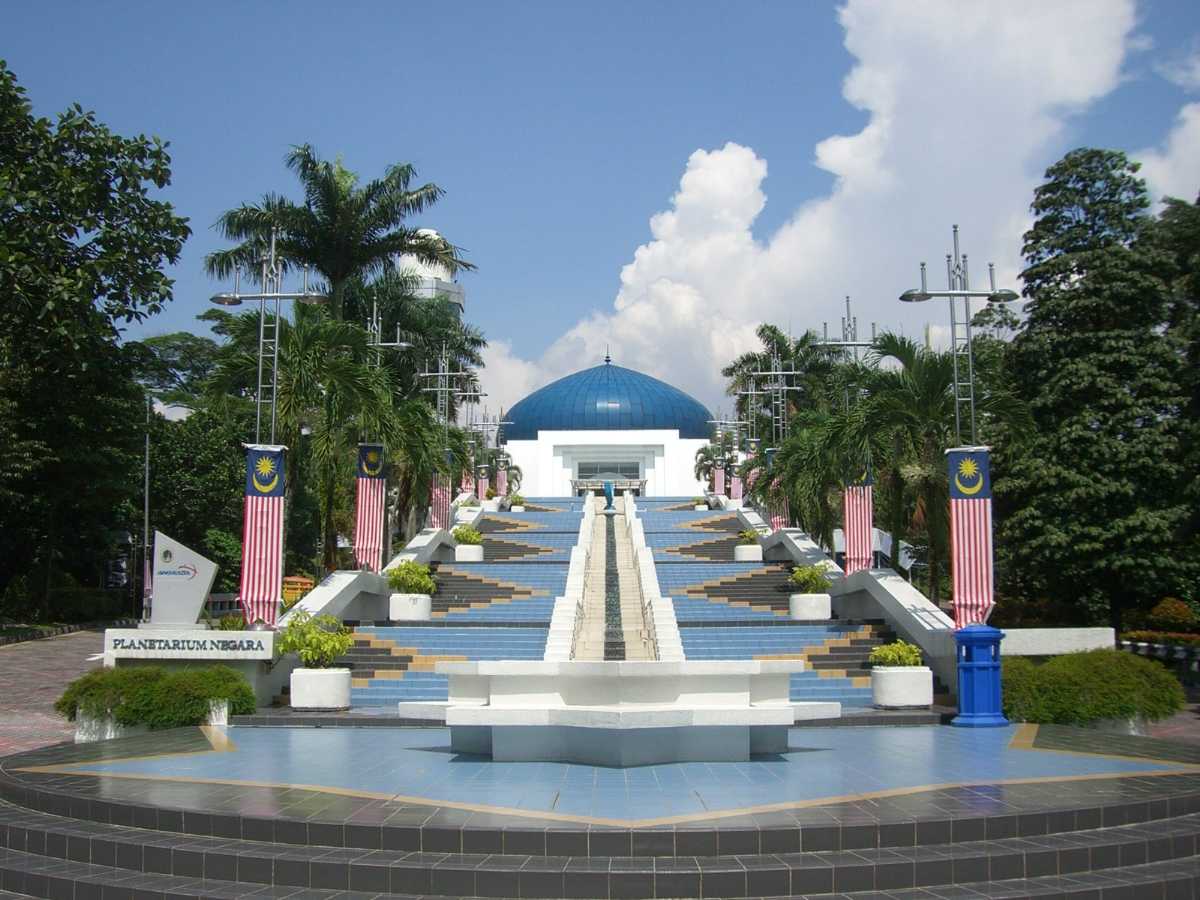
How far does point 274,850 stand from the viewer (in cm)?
761

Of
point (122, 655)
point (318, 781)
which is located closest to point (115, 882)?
point (318, 781)

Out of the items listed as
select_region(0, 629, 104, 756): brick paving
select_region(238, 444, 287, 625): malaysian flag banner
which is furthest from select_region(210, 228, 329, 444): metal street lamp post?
select_region(0, 629, 104, 756): brick paving

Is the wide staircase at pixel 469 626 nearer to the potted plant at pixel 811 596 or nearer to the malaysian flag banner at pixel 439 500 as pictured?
the malaysian flag banner at pixel 439 500

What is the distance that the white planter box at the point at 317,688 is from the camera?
588 inches

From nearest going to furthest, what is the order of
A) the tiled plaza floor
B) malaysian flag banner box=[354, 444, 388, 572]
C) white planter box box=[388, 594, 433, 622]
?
the tiled plaza floor → white planter box box=[388, 594, 433, 622] → malaysian flag banner box=[354, 444, 388, 572]

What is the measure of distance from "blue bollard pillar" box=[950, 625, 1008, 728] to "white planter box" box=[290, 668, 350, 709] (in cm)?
820

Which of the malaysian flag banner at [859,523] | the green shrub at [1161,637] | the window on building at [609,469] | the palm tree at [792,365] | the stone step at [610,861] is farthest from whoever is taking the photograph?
the window on building at [609,469]

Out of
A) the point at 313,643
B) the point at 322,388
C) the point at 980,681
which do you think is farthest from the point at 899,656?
the point at 322,388

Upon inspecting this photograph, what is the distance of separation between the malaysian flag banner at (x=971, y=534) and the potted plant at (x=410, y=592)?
10.2 metres

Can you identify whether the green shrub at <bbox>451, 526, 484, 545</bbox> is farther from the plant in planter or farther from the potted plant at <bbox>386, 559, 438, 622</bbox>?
the plant in planter

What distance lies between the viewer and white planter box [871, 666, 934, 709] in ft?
48.2

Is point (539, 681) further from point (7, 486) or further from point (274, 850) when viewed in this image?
point (7, 486)

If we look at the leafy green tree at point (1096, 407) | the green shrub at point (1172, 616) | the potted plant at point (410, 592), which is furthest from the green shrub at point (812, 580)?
the green shrub at point (1172, 616)

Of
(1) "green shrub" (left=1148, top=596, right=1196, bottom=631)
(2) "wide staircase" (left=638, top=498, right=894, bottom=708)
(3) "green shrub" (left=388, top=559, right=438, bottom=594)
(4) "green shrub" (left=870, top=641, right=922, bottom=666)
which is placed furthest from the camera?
(1) "green shrub" (left=1148, top=596, right=1196, bottom=631)
